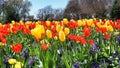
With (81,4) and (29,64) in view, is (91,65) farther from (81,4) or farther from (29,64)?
(81,4)

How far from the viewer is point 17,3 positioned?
85.2 metres

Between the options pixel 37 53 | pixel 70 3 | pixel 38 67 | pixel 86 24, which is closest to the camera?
pixel 38 67

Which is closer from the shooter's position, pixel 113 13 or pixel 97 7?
pixel 113 13

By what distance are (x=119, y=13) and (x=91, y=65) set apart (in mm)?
40212

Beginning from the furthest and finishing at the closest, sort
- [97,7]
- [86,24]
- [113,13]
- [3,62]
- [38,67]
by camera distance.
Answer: [97,7] < [113,13] < [86,24] < [3,62] < [38,67]

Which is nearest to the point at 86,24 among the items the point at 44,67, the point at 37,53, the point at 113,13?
the point at 37,53

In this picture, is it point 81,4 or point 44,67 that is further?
point 81,4

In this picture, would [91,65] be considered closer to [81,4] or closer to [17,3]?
[81,4]

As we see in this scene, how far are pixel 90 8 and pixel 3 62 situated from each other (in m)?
71.4

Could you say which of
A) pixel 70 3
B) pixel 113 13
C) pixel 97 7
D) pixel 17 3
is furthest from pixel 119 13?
pixel 17 3

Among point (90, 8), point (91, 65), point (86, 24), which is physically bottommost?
point (91, 65)

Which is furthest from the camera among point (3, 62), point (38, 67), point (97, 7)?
point (97, 7)

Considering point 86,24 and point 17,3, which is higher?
point 17,3

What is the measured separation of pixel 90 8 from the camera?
76.1 metres
